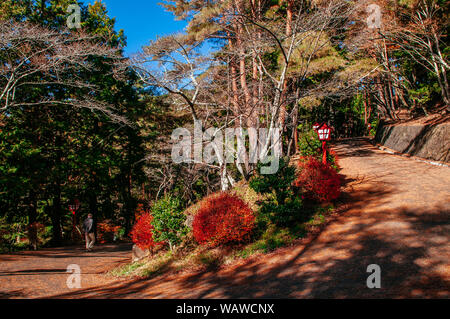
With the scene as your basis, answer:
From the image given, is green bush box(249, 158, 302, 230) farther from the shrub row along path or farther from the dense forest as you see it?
the dense forest

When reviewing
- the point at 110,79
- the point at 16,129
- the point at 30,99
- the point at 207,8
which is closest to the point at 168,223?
the point at 207,8

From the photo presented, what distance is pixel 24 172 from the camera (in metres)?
12.1

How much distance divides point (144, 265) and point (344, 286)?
20.0 feet

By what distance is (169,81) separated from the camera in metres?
8.87

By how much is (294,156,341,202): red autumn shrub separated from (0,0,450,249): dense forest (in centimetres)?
207

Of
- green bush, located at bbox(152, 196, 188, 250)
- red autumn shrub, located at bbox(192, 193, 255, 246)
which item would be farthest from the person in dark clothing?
red autumn shrub, located at bbox(192, 193, 255, 246)

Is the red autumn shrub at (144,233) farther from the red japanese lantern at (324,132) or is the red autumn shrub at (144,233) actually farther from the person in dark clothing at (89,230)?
the red japanese lantern at (324,132)

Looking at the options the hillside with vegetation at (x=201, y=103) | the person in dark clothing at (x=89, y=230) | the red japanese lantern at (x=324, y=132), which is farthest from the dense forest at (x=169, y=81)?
the person in dark clothing at (x=89, y=230)

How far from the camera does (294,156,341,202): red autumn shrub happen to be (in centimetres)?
786

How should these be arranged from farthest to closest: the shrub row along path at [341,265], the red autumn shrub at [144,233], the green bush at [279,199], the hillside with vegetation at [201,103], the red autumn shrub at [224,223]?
1. the red autumn shrub at [144,233]
2. the hillside with vegetation at [201,103]
3. the green bush at [279,199]
4. the red autumn shrub at [224,223]
5. the shrub row along path at [341,265]

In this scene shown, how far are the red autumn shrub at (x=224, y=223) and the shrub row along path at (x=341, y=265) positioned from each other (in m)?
0.82

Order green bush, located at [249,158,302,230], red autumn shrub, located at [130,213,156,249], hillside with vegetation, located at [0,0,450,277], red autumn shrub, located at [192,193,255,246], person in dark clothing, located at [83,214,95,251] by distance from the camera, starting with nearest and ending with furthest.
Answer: red autumn shrub, located at [192,193,255,246], green bush, located at [249,158,302,230], hillside with vegetation, located at [0,0,450,277], red autumn shrub, located at [130,213,156,249], person in dark clothing, located at [83,214,95,251]

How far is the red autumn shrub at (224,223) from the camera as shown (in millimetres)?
6762

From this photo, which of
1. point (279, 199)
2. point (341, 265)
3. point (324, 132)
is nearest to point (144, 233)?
point (279, 199)
